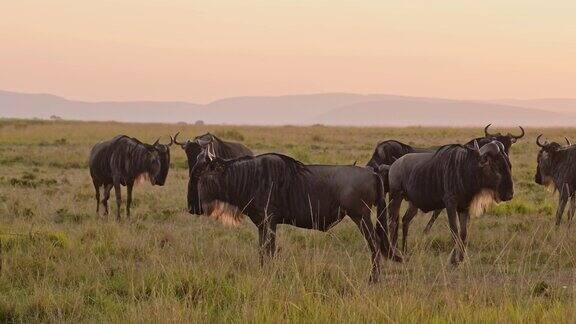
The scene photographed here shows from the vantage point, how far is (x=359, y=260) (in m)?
8.04

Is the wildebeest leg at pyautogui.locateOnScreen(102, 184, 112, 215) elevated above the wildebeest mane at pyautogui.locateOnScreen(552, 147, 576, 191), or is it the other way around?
the wildebeest mane at pyautogui.locateOnScreen(552, 147, 576, 191)

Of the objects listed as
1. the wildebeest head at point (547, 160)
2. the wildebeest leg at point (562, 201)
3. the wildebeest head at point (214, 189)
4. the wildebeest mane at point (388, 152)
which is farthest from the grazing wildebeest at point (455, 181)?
the wildebeest head at point (547, 160)

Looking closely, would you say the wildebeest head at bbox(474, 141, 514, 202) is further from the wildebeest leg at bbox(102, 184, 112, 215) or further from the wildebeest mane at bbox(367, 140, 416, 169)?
the wildebeest leg at bbox(102, 184, 112, 215)

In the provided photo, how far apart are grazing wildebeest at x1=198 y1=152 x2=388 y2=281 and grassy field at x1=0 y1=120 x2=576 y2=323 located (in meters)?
0.37

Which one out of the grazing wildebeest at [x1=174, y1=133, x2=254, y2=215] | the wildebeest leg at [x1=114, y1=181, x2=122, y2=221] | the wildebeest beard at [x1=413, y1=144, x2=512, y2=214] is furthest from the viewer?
the grazing wildebeest at [x1=174, y1=133, x2=254, y2=215]

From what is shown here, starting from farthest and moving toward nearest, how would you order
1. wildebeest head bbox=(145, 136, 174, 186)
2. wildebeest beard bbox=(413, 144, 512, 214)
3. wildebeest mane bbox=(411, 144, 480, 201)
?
wildebeest head bbox=(145, 136, 174, 186) < wildebeest mane bbox=(411, 144, 480, 201) < wildebeest beard bbox=(413, 144, 512, 214)

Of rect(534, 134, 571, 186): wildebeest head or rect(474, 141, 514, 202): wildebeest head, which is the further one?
rect(534, 134, 571, 186): wildebeest head

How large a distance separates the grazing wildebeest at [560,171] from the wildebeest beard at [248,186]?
5423 millimetres

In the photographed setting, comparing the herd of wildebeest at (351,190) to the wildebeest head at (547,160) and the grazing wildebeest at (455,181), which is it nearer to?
the grazing wildebeest at (455,181)

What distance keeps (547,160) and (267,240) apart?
6.68m

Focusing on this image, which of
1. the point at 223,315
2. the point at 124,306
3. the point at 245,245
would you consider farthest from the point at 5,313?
the point at 245,245

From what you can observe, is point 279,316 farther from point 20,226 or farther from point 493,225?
point 493,225

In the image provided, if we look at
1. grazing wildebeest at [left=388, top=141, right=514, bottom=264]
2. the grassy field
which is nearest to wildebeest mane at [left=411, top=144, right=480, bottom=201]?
grazing wildebeest at [left=388, top=141, right=514, bottom=264]

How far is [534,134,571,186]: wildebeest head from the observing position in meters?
11.6
